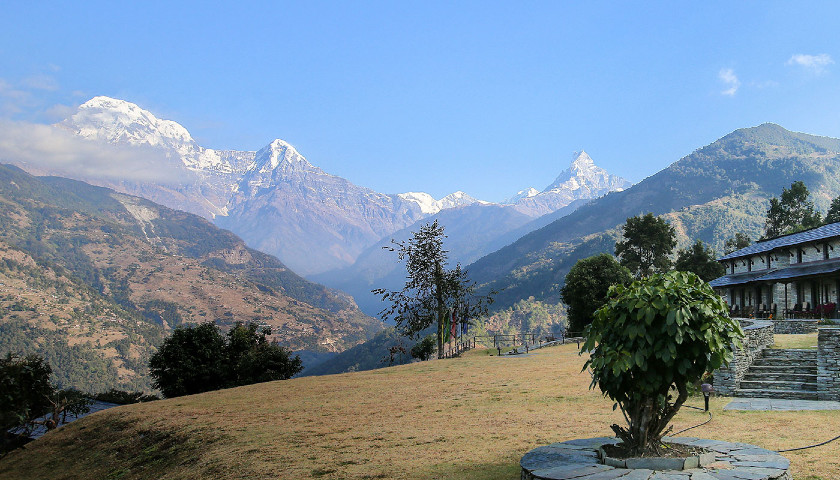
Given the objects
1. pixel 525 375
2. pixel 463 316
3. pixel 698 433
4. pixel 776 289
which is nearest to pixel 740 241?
pixel 776 289

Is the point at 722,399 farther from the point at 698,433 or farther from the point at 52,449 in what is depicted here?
the point at 52,449

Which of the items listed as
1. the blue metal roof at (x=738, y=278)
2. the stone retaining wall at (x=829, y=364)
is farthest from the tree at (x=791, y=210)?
the stone retaining wall at (x=829, y=364)

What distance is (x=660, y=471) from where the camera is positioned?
8.48 m

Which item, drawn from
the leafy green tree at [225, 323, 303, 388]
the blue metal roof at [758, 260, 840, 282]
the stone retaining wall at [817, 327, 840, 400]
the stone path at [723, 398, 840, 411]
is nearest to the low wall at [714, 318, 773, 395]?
the stone path at [723, 398, 840, 411]

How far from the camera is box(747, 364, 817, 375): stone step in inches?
733

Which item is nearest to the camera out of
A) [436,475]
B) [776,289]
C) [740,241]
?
[436,475]

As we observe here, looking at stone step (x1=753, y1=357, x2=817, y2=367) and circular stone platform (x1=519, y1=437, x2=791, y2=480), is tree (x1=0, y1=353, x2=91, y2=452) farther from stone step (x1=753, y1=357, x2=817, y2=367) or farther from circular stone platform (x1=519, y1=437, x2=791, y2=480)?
stone step (x1=753, y1=357, x2=817, y2=367)

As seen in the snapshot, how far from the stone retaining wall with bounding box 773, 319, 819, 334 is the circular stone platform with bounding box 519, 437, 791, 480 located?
2657 cm

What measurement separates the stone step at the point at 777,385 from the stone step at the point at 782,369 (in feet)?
3.11

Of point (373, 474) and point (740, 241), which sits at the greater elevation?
point (740, 241)

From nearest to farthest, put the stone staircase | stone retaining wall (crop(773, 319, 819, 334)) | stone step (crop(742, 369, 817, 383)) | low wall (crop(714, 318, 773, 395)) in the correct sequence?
the stone staircase
stone step (crop(742, 369, 817, 383))
low wall (crop(714, 318, 773, 395))
stone retaining wall (crop(773, 319, 819, 334))

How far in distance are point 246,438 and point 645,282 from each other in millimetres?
12102

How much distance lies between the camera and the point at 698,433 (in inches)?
512

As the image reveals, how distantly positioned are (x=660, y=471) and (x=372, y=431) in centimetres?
921
